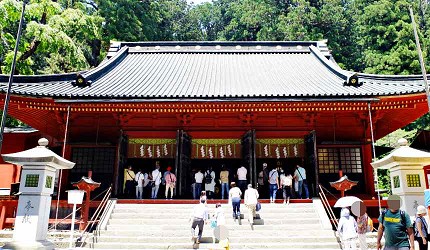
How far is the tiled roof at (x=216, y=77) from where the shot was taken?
40.7ft

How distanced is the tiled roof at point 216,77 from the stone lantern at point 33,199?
4076 mm

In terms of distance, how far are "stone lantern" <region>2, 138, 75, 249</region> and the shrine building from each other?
13.0 feet

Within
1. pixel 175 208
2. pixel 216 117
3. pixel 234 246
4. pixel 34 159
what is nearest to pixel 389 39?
pixel 216 117

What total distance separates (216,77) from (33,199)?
1010 cm

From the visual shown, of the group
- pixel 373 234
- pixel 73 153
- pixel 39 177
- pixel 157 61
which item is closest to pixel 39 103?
pixel 73 153

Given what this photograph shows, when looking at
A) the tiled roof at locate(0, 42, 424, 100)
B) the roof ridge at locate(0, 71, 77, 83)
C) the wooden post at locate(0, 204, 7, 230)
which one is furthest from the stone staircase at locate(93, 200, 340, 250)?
the roof ridge at locate(0, 71, 77, 83)

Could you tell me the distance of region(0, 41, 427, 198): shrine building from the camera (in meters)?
12.2

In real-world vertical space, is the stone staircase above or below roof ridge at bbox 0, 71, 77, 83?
below

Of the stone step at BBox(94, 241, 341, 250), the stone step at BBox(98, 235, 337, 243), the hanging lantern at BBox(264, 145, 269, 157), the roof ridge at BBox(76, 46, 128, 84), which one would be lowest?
the stone step at BBox(94, 241, 341, 250)

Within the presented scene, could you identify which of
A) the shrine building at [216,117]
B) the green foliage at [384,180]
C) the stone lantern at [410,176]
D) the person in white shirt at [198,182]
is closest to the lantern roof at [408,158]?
the stone lantern at [410,176]

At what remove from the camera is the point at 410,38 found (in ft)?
95.7

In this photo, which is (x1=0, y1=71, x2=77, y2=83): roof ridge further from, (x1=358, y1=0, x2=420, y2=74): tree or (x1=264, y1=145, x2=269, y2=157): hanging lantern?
(x1=358, y1=0, x2=420, y2=74): tree

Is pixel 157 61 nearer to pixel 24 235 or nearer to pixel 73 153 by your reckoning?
pixel 73 153

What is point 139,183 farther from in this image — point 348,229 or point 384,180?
point 384,180
